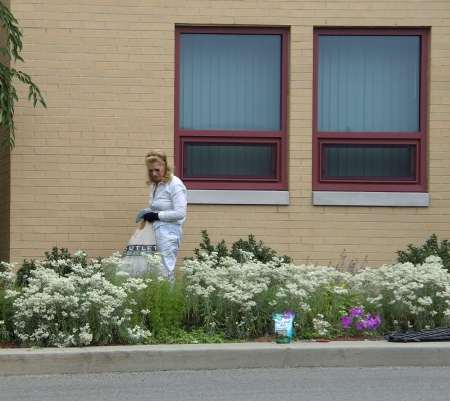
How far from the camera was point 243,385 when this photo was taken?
8.60 meters

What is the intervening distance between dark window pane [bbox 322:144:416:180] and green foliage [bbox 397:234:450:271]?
3.62 feet

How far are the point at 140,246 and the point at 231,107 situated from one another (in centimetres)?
255

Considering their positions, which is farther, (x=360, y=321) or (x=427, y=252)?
(x=427, y=252)

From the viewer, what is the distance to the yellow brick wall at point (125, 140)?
1343 centimetres

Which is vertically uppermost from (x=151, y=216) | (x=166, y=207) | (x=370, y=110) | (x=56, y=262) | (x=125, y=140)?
(x=370, y=110)

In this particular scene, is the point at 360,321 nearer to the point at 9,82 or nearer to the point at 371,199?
the point at 371,199

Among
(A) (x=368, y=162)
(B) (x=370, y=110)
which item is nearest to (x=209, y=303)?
(A) (x=368, y=162)

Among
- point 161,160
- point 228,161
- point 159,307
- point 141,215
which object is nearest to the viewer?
point 159,307

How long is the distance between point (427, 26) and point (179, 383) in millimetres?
6853

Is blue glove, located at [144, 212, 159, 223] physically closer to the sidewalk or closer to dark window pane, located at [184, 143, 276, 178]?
dark window pane, located at [184, 143, 276, 178]

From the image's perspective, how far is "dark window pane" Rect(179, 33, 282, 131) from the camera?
45.5ft

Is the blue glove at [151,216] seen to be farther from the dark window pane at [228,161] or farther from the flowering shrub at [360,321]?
the flowering shrub at [360,321]

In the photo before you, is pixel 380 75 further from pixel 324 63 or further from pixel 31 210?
pixel 31 210

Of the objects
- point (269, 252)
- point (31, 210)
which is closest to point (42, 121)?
point (31, 210)
